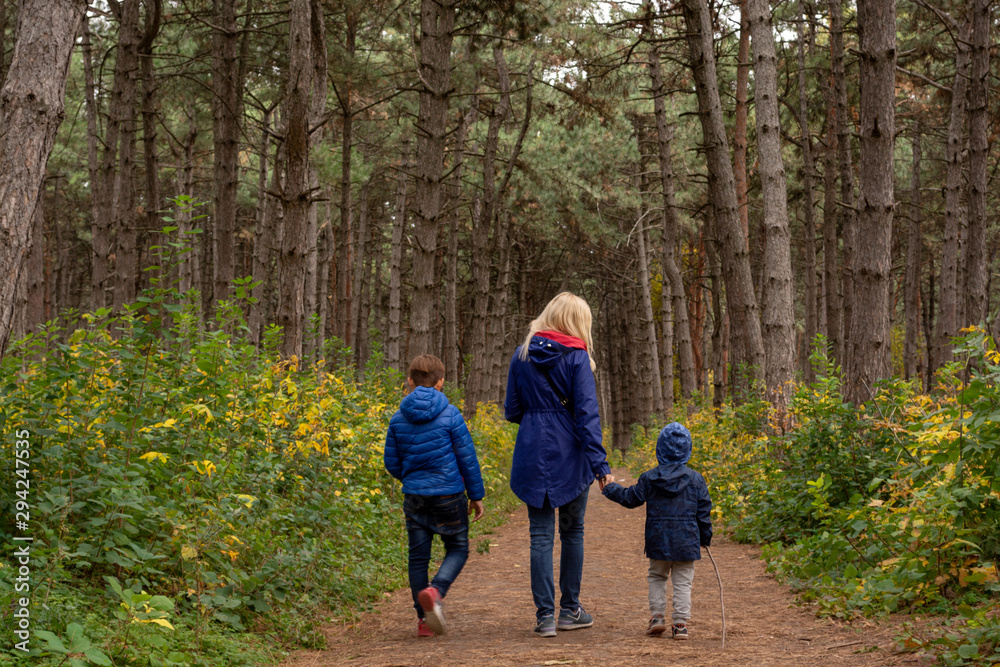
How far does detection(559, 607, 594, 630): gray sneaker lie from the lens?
16.7ft

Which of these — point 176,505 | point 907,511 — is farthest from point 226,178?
point 907,511

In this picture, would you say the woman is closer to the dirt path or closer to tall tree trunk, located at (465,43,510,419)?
the dirt path

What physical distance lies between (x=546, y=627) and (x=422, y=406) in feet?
5.16

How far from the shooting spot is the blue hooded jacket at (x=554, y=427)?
4.87 m

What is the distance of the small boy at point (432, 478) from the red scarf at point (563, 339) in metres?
0.76

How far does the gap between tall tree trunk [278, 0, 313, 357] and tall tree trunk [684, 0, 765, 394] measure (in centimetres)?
719

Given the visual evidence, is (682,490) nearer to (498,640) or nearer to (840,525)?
(498,640)

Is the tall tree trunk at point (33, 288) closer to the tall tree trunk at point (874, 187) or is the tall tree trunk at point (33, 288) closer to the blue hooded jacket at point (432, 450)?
the blue hooded jacket at point (432, 450)

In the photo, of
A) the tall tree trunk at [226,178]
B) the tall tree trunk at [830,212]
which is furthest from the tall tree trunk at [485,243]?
the tall tree trunk at [830,212]

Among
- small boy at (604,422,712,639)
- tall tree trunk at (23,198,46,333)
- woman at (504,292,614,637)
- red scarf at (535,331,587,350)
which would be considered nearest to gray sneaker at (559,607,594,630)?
woman at (504,292,614,637)

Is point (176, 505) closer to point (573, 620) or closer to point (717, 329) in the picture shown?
point (573, 620)

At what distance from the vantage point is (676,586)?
Answer: 4875 mm

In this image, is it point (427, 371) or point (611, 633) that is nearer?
point (611, 633)

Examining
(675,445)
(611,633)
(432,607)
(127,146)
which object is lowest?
(611,633)
